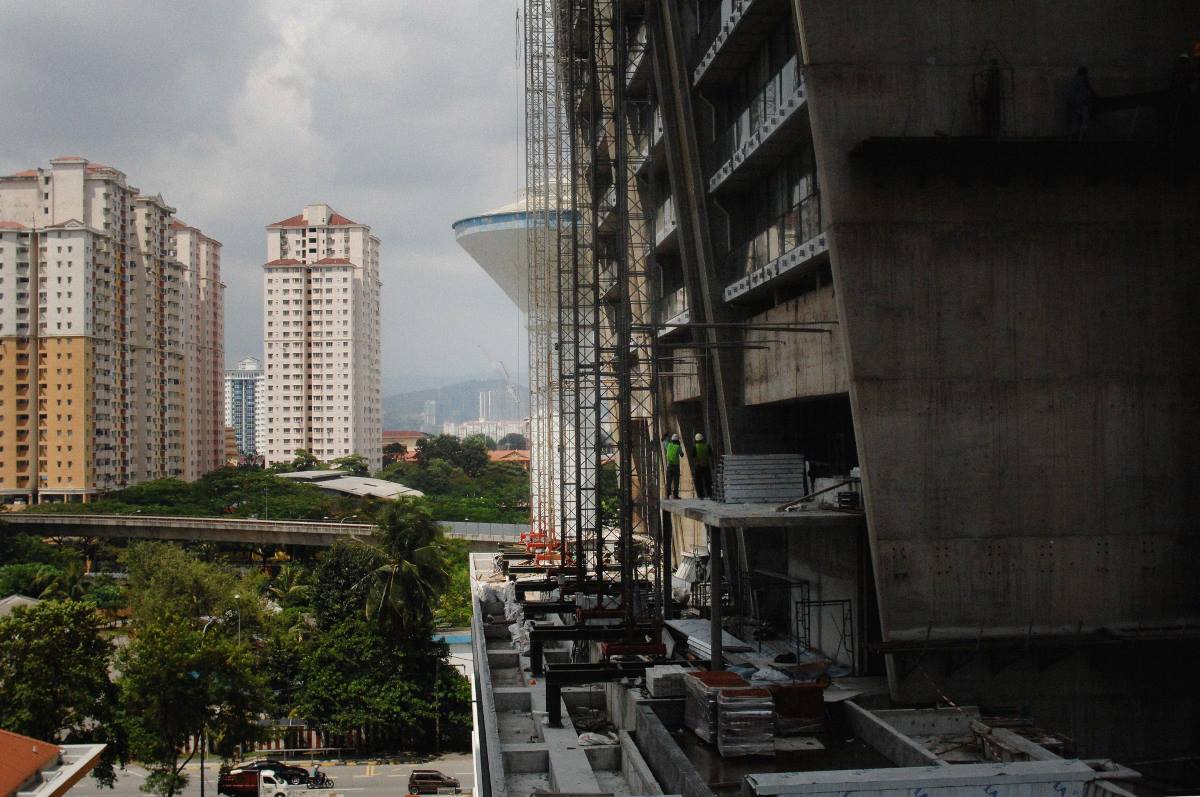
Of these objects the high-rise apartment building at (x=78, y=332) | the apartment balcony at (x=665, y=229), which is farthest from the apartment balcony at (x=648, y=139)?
the high-rise apartment building at (x=78, y=332)

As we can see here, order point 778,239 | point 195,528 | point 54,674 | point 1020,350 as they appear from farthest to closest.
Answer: point 195,528 → point 54,674 → point 778,239 → point 1020,350

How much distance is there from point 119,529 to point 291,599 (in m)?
24.4

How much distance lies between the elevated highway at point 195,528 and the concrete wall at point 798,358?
5428cm

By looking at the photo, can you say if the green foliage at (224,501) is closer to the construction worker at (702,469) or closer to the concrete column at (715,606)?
the construction worker at (702,469)

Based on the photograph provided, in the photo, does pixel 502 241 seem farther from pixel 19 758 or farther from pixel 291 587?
pixel 19 758

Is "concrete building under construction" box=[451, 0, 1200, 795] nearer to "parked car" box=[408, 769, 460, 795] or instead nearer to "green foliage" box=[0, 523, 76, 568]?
"parked car" box=[408, 769, 460, 795]

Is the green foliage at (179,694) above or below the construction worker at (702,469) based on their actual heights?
below

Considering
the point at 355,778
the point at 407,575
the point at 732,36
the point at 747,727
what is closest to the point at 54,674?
the point at 355,778

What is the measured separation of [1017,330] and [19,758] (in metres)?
21.6

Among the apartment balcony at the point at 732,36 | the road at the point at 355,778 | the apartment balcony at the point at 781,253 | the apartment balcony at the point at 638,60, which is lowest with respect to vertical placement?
the road at the point at 355,778

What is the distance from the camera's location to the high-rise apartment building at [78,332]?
92.3 metres

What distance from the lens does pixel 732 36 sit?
22141mm

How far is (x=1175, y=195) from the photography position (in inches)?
627

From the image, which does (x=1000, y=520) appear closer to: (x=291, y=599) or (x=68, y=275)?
(x=291, y=599)
